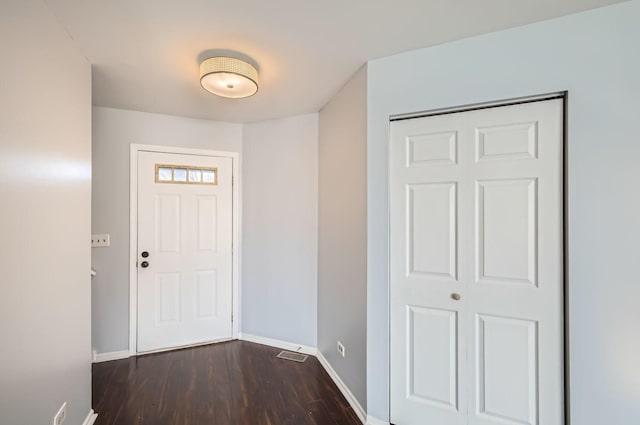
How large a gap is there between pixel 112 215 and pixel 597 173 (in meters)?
A: 3.71

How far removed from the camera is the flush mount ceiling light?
1838 mm

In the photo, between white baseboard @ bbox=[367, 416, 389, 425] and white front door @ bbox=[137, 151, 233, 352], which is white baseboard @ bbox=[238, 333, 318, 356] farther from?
white baseboard @ bbox=[367, 416, 389, 425]

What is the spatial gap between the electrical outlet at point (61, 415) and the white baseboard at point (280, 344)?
5.89 ft

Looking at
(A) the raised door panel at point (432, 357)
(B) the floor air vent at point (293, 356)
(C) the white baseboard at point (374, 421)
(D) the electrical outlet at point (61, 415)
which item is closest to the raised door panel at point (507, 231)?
(A) the raised door panel at point (432, 357)

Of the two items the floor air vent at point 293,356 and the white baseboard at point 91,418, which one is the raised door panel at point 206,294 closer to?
the floor air vent at point 293,356

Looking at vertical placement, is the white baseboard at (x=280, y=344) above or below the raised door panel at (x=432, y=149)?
below

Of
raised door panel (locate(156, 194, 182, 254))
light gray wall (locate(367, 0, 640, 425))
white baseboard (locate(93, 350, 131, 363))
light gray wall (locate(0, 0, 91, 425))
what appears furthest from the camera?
raised door panel (locate(156, 194, 182, 254))

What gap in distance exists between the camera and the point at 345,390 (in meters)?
2.27

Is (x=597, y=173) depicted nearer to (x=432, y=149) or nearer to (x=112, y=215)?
(x=432, y=149)

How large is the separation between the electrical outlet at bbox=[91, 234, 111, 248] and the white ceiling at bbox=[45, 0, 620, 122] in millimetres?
1373

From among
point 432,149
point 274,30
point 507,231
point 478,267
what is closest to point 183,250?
point 274,30

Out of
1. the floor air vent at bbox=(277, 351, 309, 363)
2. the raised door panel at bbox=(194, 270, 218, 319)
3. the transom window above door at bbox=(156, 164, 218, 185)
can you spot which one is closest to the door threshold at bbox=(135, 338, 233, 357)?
the raised door panel at bbox=(194, 270, 218, 319)

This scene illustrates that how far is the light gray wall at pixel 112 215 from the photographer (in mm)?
2770

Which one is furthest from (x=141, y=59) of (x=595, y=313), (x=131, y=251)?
(x=595, y=313)
